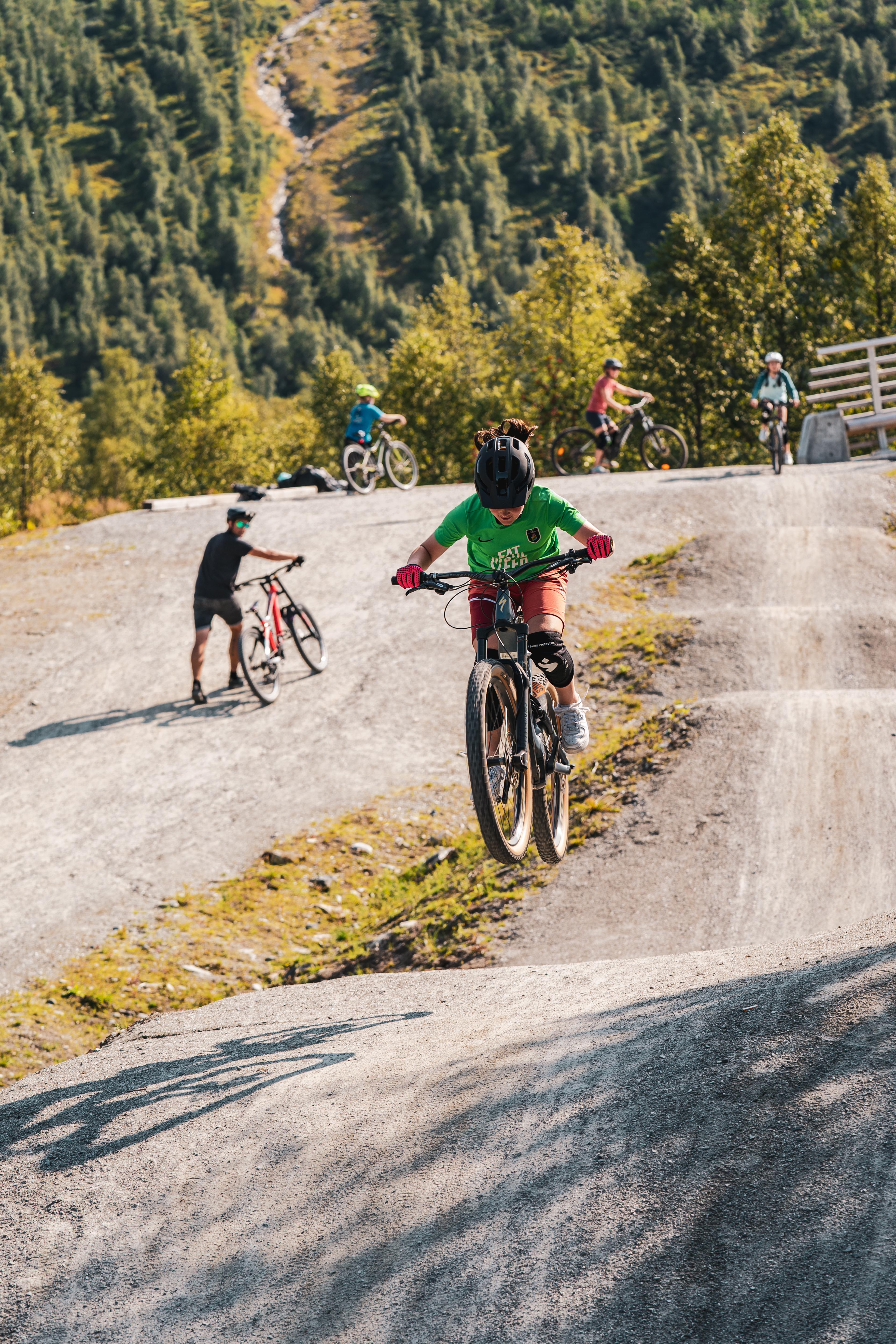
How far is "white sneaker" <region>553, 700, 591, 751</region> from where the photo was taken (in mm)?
7383

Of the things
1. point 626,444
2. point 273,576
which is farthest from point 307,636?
point 626,444

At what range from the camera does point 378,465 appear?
24109 millimetres

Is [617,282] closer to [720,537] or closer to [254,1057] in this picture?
[720,537]

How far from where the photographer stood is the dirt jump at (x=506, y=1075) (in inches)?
160

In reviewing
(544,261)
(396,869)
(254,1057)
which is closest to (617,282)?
(544,261)

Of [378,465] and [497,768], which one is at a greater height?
[378,465]

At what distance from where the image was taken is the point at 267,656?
15.5 meters

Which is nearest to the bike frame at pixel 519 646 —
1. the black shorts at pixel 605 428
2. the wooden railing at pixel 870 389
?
the black shorts at pixel 605 428

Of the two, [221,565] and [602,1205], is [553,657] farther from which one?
[221,565]

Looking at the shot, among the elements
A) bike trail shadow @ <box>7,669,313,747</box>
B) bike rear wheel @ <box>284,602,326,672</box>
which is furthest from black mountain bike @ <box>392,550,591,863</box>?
bike rear wheel @ <box>284,602,326,672</box>

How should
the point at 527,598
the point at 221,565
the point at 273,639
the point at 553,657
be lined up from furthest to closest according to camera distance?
the point at 273,639
the point at 221,565
the point at 553,657
the point at 527,598

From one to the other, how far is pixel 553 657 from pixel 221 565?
9.22m

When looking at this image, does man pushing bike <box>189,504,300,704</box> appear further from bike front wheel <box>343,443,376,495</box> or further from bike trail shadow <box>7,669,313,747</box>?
bike front wheel <box>343,443,376,495</box>

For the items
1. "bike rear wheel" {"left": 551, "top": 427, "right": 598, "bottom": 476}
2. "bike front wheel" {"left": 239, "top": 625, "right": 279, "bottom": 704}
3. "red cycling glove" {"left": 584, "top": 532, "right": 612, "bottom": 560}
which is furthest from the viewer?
"bike rear wheel" {"left": 551, "top": 427, "right": 598, "bottom": 476}
